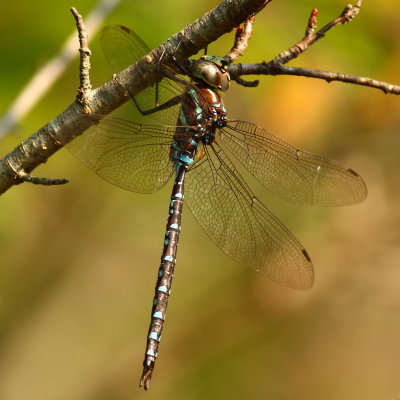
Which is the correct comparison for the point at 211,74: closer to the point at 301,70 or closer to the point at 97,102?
the point at 301,70

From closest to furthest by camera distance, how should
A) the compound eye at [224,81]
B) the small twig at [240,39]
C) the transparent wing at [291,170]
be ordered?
the small twig at [240,39] → the compound eye at [224,81] → the transparent wing at [291,170]

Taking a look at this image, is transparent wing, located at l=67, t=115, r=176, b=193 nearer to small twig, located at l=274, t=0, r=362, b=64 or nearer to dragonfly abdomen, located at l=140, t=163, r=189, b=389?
dragonfly abdomen, located at l=140, t=163, r=189, b=389

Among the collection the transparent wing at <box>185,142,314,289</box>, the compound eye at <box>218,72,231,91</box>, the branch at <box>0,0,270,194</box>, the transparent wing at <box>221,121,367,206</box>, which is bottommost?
the branch at <box>0,0,270,194</box>

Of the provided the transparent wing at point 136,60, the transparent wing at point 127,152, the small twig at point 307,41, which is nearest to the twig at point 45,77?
the transparent wing at point 136,60

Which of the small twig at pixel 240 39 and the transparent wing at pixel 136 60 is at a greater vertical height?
the small twig at pixel 240 39

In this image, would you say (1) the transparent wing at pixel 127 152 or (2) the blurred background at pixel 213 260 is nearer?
(1) the transparent wing at pixel 127 152

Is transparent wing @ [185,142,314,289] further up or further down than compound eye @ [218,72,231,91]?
further down

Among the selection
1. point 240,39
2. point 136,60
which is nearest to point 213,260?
point 136,60

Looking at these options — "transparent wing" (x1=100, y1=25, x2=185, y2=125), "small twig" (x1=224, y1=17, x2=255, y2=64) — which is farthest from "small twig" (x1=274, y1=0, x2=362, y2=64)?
"transparent wing" (x1=100, y1=25, x2=185, y2=125)

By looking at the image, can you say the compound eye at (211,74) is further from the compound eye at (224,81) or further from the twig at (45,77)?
the twig at (45,77)
